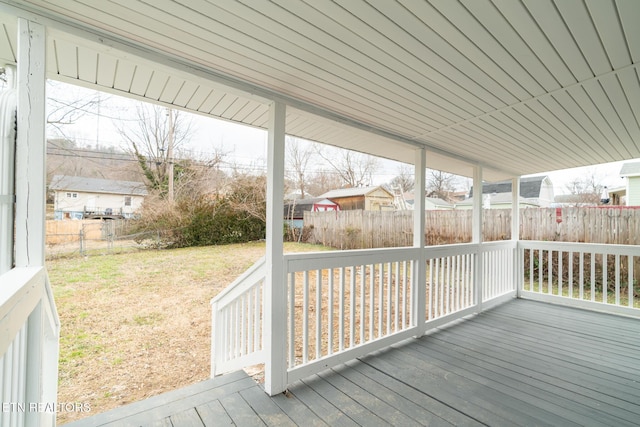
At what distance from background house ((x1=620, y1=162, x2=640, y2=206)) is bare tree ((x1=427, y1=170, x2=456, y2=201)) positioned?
4.50m

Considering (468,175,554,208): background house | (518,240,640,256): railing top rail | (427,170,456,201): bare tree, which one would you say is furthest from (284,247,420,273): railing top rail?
(468,175,554,208): background house

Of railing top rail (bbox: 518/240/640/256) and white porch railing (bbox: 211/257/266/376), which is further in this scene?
railing top rail (bbox: 518/240/640/256)

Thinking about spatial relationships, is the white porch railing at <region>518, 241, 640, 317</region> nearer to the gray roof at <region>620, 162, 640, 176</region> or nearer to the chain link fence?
the gray roof at <region>620, 162, 640, 176</region>

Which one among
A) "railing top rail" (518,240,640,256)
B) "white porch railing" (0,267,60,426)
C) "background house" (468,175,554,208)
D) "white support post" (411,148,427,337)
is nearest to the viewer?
"white porch railing" (0,267,60,426)

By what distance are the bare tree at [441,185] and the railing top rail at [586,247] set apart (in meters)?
3.66

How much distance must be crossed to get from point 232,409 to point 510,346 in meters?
2.74

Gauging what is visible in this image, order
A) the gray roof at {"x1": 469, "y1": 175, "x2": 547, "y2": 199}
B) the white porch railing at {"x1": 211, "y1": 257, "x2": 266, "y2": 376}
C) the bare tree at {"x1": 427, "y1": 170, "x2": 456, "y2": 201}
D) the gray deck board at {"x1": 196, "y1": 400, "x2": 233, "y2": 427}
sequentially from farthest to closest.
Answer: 1. the gray roof at {"x1": 469, "y1": 175, "x2": 547, "y2": 199}
2. the bare tree at {"x1": 427, "y1": 170, "x2": 456, "y2": 201}
3. the white porch railing at {"x1": 211, "y1": 257, "x2": 266, "y2": 376}
4. the gray deck board at {"x1": 196, "y1": 400, "x2": 233, "y2": 427}

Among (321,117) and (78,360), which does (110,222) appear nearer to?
(78,360)

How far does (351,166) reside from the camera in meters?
5.54

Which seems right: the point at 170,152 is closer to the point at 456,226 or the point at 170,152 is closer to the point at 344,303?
the point at 344,303

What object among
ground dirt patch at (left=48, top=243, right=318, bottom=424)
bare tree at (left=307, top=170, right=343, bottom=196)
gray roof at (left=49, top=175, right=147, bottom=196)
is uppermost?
bare tree at (left=307, top=170, right=343, bottom=196)

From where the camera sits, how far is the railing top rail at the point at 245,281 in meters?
2.32

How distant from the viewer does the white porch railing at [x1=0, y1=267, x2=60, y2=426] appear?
743mm

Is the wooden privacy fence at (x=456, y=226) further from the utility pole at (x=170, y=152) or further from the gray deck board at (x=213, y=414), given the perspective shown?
the gray deck board at (x=213, y=414)
